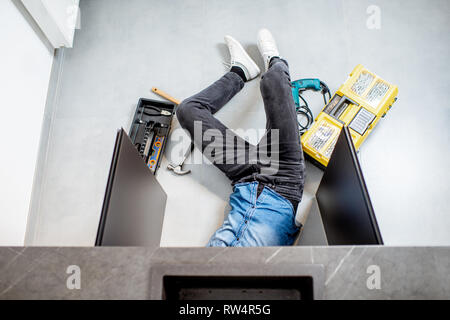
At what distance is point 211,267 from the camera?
2.62 feet

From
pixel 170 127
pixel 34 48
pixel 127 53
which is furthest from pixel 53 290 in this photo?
pixel 127 53

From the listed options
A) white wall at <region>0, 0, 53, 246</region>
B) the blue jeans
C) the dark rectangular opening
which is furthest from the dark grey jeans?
white wall at <region>0, 0, 53, 246</region>

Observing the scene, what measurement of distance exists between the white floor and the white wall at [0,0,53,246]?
10 cm

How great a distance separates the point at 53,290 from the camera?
791 millimetres

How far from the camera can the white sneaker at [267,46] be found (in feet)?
5.26

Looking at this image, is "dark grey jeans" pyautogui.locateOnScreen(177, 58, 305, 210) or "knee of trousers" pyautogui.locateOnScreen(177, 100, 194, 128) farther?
"knee of trousers" pyautogui.locateOnScreen(177, 100, 194, 128)

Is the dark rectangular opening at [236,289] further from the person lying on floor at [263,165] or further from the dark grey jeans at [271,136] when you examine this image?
the dark grey jeans at [271,136]

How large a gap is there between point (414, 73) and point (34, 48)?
1986mm

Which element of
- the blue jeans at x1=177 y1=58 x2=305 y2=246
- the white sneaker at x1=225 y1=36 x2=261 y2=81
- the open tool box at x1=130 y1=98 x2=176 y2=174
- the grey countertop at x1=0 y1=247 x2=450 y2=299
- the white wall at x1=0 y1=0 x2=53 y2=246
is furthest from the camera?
the white sneaker at x1=225 y1=36 x2=261 y2=81

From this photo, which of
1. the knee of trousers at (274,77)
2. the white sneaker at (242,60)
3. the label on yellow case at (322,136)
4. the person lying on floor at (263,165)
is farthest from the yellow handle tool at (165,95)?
the label on yellow case at (322,136)

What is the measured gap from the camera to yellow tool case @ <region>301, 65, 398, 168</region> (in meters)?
1.43

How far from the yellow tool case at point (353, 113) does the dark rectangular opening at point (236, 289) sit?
0.72m

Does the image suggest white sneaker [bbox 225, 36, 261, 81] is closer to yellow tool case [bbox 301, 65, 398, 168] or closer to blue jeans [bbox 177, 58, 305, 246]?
blue jeans [bbox 177, 58, 305, 246]
